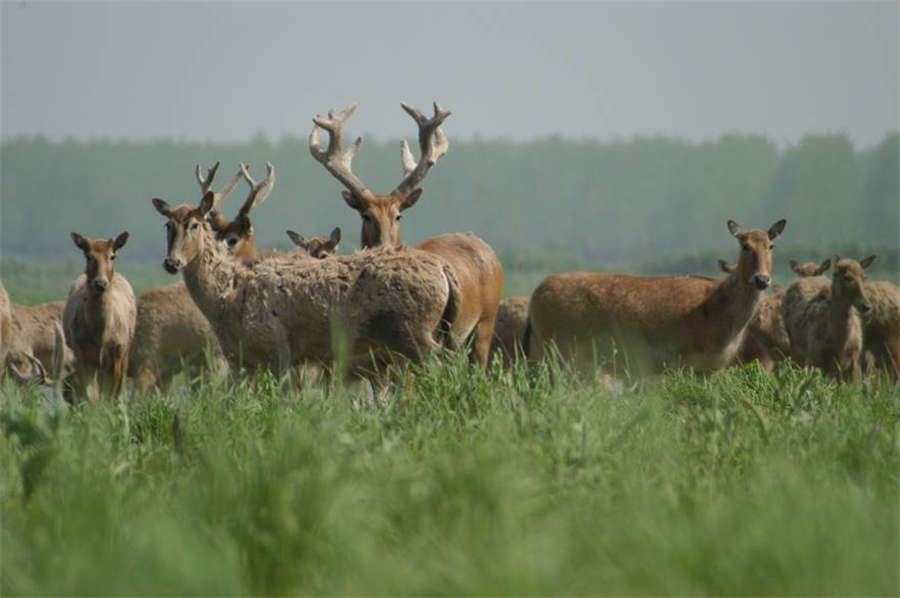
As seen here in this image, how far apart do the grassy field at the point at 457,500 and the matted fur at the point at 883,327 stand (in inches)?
311

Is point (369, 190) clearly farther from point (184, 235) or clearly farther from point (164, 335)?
point (164, 335)

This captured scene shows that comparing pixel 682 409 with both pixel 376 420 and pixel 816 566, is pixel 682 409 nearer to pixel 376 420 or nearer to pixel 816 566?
pixel 376 420

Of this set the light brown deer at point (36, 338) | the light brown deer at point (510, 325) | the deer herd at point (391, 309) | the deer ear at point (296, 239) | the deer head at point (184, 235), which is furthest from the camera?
the light brown deer at point (510, 325)

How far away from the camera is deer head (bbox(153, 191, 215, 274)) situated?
1095 centimetres

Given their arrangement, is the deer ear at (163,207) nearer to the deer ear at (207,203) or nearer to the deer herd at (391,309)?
the deer herd at (391,309)

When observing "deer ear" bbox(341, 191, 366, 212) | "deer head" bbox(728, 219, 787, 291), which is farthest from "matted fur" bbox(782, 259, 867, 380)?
"deer ear" bbox(341, 191, 366, 212)

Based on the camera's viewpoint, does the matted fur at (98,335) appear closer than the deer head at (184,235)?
No

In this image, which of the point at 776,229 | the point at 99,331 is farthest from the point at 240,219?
the point at 776,229

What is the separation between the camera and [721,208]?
115 metres

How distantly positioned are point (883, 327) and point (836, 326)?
1.34m

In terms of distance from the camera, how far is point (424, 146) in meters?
13.6

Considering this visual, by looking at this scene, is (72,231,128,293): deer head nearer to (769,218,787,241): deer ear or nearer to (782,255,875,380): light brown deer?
(769,218,787,241): deer ear

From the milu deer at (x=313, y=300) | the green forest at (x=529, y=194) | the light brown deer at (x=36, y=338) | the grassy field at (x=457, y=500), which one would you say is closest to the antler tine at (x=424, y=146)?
the milu deer at (x=313, y=300)

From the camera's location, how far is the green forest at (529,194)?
105m
